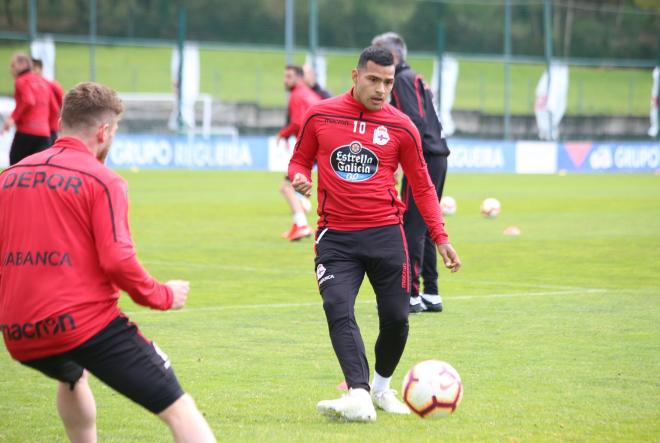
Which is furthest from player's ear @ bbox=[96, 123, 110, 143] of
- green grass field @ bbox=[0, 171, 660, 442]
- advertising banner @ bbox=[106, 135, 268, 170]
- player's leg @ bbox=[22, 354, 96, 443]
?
advertising banner @ bbox=[106, 135, 268, 170]

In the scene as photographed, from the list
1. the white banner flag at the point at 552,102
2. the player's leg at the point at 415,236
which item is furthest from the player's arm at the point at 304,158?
the white banner flag at the point at 552,102

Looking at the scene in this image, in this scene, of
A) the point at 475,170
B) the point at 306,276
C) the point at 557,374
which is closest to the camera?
the point at 557,374

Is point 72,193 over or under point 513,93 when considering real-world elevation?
over

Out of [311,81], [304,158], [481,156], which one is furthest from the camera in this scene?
[481,156]

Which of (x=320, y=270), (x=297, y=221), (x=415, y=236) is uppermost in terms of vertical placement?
(x=320, y=270)

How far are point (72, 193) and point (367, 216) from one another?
2621 millimetres

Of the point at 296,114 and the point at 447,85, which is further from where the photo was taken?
the point at 447,85

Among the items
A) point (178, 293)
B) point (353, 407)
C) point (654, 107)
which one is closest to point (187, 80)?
point (654, 107)

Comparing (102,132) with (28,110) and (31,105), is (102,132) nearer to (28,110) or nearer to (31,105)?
(31,105)

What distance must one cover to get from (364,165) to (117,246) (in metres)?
2.65

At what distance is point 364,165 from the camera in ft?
23.5

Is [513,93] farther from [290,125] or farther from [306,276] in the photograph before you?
[306,276]

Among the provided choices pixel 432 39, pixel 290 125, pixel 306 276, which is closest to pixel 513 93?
pixel 432 39

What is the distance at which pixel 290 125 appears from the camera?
57.0 feet
